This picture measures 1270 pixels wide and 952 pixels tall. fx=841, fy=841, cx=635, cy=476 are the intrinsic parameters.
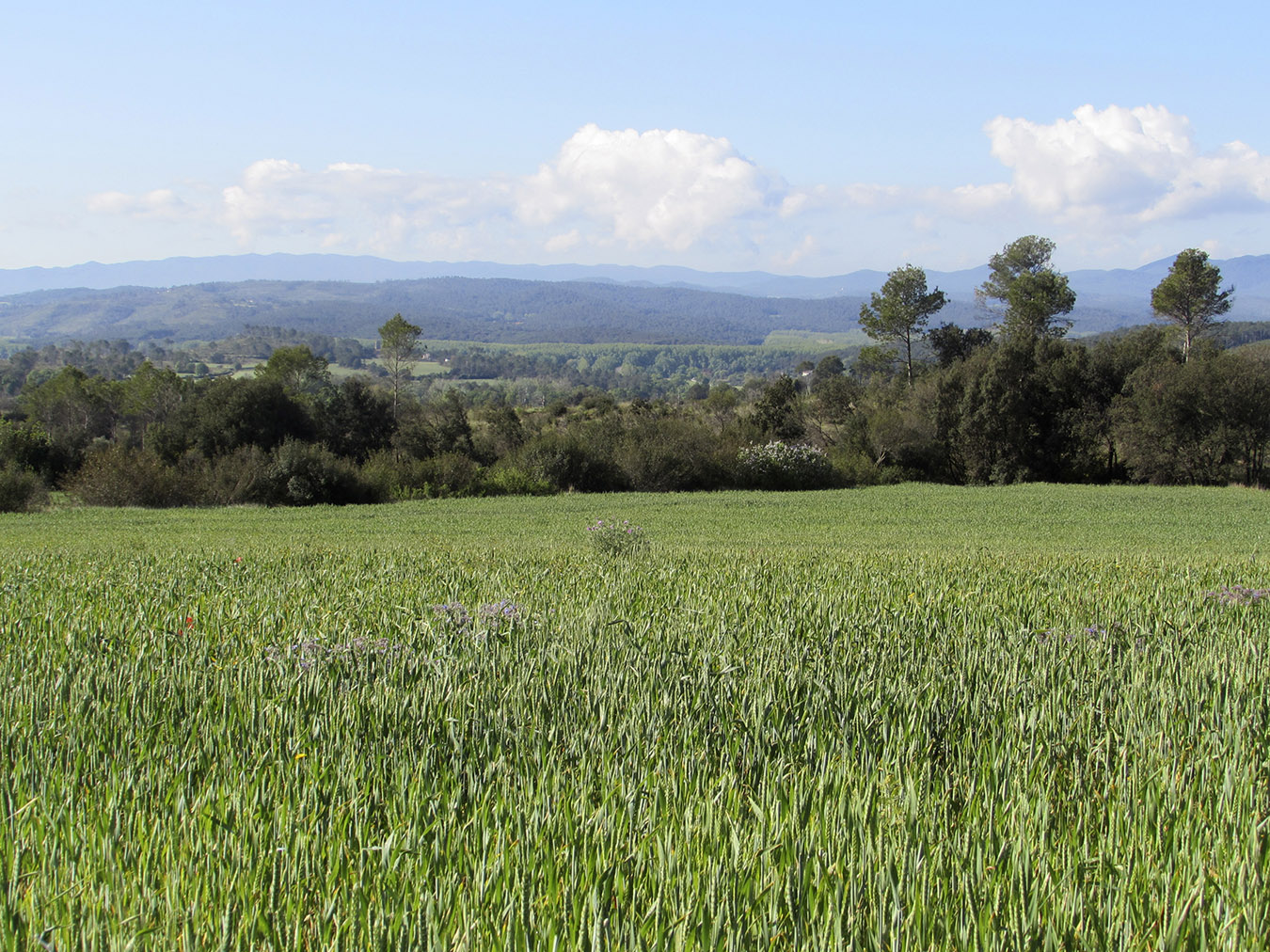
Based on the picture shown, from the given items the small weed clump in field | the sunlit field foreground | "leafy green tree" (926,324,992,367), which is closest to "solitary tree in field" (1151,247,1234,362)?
"leafy green tree" (926,324,992,367)

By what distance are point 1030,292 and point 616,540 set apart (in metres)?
56.6

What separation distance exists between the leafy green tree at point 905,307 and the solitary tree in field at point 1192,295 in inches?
534

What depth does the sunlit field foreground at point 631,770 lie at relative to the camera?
2.04 metres

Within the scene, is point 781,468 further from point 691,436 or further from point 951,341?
point 951,341

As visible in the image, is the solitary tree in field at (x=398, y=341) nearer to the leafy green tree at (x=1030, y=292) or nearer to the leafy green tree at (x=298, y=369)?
the leafy green tree at (x=298, y=369)

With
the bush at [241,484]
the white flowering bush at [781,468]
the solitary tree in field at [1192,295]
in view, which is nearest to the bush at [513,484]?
the bush at [241,484]

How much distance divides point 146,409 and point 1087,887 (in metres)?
55.2

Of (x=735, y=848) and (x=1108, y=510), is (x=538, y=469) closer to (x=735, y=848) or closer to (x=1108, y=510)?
(x=1108, y=510)

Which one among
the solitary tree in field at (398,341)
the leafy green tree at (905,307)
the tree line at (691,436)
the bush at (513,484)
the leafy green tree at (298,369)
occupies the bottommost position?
the bush at (513,484)

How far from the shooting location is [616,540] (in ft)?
35.4

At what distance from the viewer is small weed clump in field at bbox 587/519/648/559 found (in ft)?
34.7

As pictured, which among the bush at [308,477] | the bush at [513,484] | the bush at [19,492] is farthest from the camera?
the bush at [513,484]

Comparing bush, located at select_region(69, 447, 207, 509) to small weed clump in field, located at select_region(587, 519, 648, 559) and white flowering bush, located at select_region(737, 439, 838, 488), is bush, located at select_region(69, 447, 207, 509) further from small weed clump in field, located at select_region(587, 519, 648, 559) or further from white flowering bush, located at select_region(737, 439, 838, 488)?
small weed clump in field, located at select_region(587, 519, 648, 559)

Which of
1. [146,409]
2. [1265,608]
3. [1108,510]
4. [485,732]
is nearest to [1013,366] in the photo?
[1108,510]
